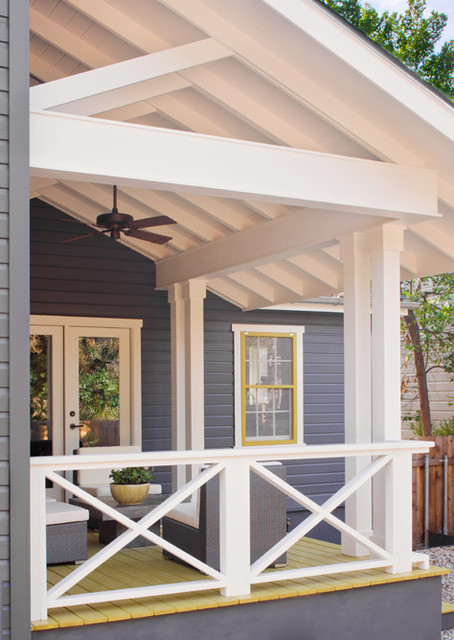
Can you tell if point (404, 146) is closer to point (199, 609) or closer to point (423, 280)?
point (199, 609)

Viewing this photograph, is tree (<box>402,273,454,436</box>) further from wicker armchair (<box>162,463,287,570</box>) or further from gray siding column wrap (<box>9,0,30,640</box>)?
gray siding column wrap (<box>9,0,30,640</box>)

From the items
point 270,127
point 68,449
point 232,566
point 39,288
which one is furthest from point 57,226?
point 232,566

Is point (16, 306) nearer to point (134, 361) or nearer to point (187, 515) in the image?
point (187, 515)

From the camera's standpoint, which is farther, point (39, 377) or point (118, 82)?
point (39, 377)

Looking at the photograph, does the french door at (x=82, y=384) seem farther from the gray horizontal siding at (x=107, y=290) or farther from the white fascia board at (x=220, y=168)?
the white fascia board at (x=220, y=168)

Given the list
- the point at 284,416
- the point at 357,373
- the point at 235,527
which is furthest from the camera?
the point at 284,416

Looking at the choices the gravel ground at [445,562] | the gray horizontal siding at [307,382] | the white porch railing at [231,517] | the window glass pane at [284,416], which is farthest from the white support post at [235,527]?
the window glass pane at [284,416]

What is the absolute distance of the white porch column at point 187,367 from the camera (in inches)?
333

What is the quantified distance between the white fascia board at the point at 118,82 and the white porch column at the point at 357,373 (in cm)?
185

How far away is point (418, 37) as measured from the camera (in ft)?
55.4

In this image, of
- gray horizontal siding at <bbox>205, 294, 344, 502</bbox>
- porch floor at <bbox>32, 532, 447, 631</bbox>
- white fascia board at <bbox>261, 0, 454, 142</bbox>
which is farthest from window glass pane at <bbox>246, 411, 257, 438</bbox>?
white fascia board at <bbox>261, 0, 454, 142</bbox>

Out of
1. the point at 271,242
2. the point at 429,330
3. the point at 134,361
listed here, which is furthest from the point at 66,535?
the point at 429,330

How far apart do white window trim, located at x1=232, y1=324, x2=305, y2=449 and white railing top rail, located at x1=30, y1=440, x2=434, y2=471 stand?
4.59 meters

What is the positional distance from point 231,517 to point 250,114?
2.84 m
